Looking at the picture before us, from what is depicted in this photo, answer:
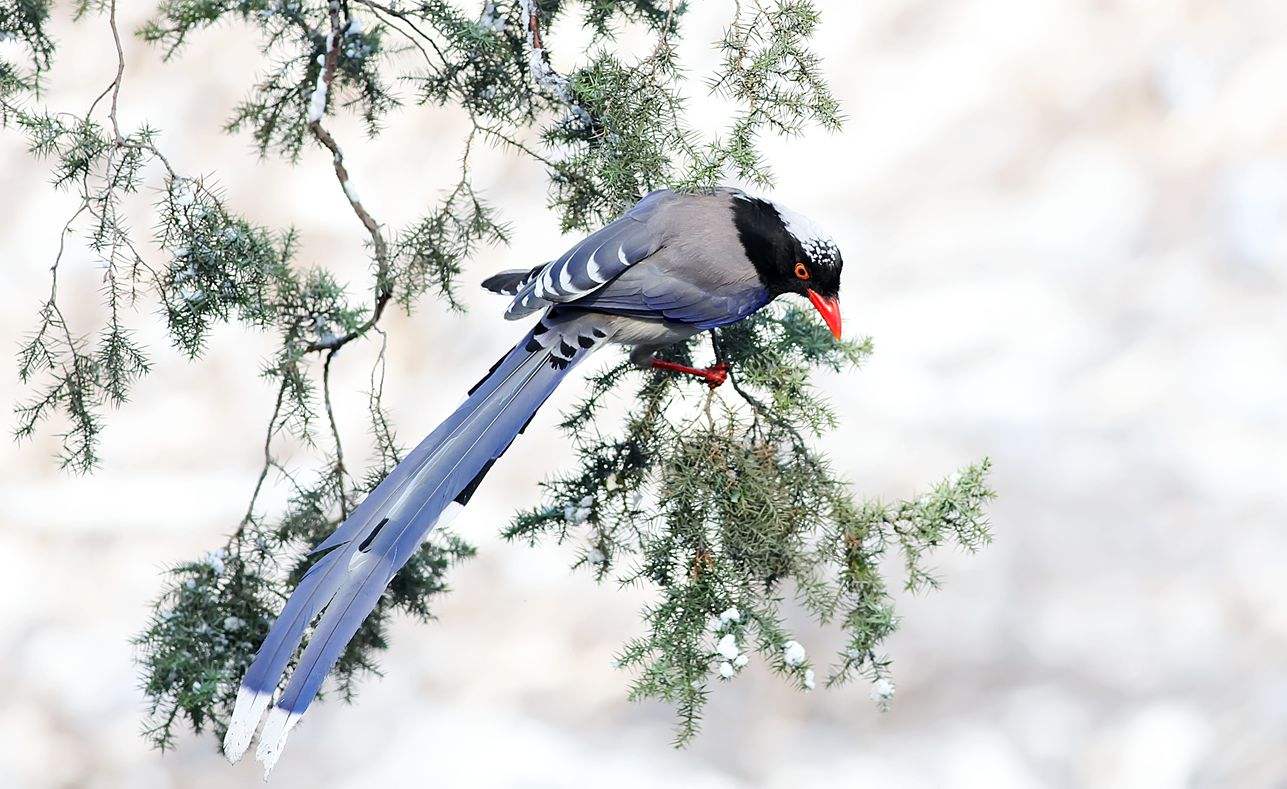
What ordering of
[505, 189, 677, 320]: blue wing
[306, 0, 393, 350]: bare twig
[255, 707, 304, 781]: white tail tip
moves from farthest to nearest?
[306, 0, 393, 350]: bare twig
[505, 189, 677, 320]: blue wing
[255, 707, 304, 781]: white tail tip

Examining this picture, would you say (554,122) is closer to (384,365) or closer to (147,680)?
(384,365)

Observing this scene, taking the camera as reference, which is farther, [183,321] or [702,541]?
[183,321]

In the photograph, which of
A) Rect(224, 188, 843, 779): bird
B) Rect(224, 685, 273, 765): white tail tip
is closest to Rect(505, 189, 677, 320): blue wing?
Rect(224, 188, 843, 779): bird

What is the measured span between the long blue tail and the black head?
19 centimetres

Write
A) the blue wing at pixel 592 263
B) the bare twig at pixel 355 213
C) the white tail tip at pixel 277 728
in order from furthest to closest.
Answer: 1. the bare twig at pixel 355 213
2. the blue wing at pixel 592 263
3. the white tail tip at pixel 277 728

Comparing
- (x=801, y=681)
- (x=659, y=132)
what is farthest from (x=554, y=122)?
(x=801, y=681)

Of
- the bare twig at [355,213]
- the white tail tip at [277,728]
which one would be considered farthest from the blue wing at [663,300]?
the white tail tip at [277,728]

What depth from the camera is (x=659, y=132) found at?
1.30 metres

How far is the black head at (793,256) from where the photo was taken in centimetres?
133

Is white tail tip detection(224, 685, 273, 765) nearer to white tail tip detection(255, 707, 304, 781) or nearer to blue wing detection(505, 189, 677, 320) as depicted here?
white tail tip detection(255, 707, 304, 781)

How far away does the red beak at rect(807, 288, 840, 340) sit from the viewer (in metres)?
1.33

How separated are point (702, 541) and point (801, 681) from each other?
6.0 inches

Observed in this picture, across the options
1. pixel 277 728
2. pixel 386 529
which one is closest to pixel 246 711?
pixel 277 728

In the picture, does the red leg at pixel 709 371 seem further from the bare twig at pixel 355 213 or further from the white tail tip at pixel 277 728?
the white tail tip at pixel 277 728
